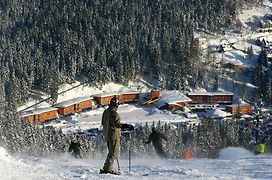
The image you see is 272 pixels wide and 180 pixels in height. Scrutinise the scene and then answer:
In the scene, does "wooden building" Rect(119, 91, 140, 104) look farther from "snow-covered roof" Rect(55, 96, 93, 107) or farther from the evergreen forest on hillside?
the evergreen forest on hillside

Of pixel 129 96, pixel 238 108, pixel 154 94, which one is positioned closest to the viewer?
pixel 238 108

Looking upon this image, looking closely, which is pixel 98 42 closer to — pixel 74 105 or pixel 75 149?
pixel 74 105

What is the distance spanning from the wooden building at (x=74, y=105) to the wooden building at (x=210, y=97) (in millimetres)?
24743

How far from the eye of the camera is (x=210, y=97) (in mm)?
112375

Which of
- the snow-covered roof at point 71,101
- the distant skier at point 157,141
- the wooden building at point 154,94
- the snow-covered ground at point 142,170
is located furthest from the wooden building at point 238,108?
the snow-covered ground at point 142,170

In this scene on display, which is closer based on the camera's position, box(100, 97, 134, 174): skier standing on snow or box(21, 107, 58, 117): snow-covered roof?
Answer: box(100, 97, 134, 174): skier standing on snow

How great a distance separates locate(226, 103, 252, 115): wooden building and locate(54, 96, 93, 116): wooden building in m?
30.0

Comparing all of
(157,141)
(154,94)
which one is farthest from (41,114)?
(157,141)

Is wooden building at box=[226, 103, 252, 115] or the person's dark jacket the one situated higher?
wooden building at box=[226, 103, 252, 115]

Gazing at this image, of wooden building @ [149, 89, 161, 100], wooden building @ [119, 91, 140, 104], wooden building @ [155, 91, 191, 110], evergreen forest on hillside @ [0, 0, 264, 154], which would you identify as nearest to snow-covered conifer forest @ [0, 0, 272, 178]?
evergreen forest on hillside @ [0, 0, 264, 154]

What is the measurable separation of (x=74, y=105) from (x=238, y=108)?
35.0 meters

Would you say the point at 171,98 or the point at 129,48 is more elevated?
the point at 129,48

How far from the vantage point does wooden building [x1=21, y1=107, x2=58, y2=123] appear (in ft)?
294

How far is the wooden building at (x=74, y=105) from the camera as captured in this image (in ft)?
319
